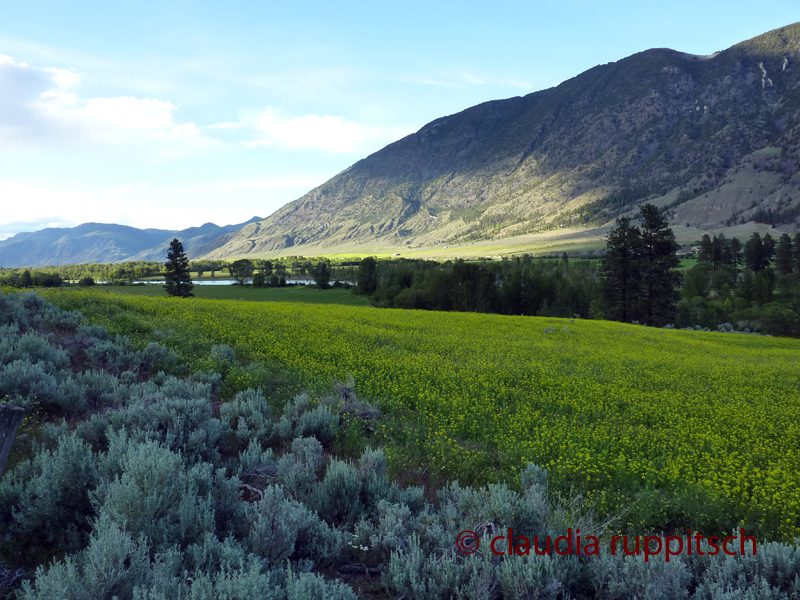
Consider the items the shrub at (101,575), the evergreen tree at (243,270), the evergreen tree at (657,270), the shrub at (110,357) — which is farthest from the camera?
the evergreen tree at (243,270)

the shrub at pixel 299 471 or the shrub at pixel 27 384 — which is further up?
the shrub at pixel 27 384

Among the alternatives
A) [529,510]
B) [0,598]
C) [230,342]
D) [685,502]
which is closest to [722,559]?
[529,510]

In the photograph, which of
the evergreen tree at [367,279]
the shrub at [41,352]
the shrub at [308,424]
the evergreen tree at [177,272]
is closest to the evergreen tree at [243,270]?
the evergreen tree at [367,279]

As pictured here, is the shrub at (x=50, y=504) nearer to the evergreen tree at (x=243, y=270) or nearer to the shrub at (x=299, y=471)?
the shrub at (x=299, y=471)

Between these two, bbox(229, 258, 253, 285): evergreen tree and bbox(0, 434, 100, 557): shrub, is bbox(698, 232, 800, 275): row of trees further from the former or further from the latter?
bbox(229, 258, 253, 285): evergreen tree

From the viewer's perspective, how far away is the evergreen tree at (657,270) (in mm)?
52250

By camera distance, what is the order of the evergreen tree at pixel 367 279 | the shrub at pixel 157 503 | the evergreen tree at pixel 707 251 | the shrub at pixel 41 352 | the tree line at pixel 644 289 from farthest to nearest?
the evergreen tree at pixel 367 279
the evergreen tree at pixel 707 251
the tree line at pixel 644 289
the shrub at pixel 41 352
the shrub at pixel 157 503

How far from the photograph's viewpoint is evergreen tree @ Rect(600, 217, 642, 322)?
181 ft

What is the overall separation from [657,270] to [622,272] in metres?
4.47

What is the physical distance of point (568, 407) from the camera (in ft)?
32.0

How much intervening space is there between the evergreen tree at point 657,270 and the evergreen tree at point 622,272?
3.29 feet

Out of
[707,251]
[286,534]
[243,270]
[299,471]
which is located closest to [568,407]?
[299,471]

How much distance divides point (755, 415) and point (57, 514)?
14189 mm

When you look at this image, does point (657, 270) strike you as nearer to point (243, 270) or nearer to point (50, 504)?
point (50, 504)
